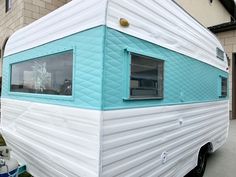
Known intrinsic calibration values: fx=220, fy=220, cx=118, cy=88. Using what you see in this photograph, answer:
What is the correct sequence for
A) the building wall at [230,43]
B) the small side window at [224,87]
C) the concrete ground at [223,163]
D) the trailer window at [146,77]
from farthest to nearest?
the building wall at [230,43], the small side window at [224,87], the concrete ground at [223,163], the trailer window at [146,77]

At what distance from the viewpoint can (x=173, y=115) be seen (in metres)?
3.02

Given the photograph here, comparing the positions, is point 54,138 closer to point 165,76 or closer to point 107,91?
point 107,91

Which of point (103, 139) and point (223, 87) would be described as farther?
point (223, 87)

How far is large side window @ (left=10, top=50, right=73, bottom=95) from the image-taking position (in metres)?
2.51

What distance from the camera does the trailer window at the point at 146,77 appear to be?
238 centimetres

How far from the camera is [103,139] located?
1997 mm

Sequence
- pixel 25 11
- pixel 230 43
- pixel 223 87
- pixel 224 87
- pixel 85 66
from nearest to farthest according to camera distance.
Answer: pixel 85 66, pixel 223 87, pixel 224 87, pixel 25 11, pixel 230 43

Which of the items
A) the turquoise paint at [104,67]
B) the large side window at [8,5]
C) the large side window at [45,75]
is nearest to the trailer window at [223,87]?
the turquoise paint at [104,67]

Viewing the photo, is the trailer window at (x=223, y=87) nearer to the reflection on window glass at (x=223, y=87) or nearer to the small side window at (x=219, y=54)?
the reflection on window glass at (x=223, y=87)

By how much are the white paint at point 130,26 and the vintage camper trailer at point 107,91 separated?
0.01 metres

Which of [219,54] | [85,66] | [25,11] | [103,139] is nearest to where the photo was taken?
[103,139]

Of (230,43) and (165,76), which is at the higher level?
(230,43)

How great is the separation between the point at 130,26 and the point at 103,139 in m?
1.17

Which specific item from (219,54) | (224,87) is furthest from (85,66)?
(224,87)
